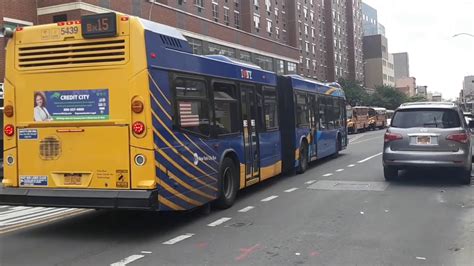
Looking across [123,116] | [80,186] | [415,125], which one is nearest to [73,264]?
[80,186]

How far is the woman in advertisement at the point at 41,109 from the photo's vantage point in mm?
7852

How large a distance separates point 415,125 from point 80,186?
7.80 m

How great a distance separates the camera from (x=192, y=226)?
27.4 feet

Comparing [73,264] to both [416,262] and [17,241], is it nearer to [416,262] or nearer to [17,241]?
[17,241]

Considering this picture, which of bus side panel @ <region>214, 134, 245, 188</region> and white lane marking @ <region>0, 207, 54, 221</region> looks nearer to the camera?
bus side panel @ <region>214, 134, 245, 188</region>

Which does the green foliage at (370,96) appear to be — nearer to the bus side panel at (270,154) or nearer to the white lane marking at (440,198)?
the bus side panel at (270,154)

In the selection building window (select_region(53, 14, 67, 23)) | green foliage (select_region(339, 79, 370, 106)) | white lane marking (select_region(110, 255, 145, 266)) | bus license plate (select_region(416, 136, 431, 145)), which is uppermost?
building window (select_region(53, 14, 67, 23))

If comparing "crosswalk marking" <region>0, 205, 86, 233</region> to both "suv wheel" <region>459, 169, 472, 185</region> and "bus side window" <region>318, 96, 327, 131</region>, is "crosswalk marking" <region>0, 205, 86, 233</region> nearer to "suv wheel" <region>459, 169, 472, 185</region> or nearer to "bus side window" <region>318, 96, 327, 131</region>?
"suv wheel" <region>459, 169, 472, 185</region>

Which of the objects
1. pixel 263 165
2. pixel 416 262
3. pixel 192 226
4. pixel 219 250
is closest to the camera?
pixel 416 262

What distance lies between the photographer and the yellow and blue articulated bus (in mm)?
7426

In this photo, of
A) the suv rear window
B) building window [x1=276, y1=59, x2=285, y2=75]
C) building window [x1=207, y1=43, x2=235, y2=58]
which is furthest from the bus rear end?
building window [x1=276, y1=59, x2=285, y2=75]

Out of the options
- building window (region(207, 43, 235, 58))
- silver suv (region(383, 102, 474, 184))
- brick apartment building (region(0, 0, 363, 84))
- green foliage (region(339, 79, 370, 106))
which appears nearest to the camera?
silver suv (region(383, 102, 474, 184))

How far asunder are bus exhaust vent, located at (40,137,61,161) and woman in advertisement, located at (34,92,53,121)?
31cm

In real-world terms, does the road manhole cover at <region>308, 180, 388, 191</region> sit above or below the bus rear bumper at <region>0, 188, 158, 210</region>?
below
